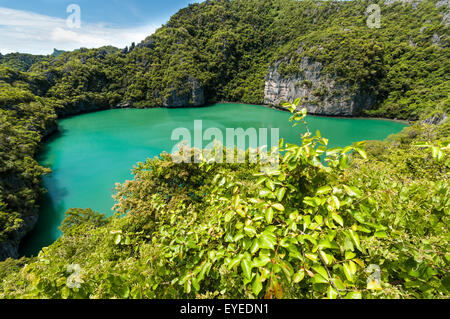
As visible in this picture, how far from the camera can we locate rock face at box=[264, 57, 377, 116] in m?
45.8

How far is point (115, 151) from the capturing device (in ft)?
92.4

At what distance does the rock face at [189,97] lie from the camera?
58.0m

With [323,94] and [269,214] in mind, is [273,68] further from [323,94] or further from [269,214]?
[269,214]

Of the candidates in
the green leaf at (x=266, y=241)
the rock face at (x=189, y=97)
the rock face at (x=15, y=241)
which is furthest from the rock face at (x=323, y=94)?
the green leaf at (x=266, y=241)

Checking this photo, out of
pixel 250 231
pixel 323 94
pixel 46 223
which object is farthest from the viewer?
pixel 323 94

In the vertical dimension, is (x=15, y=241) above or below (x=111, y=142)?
below

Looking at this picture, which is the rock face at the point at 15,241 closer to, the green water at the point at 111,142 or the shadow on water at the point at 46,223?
the shadow on water at the point at 46,223

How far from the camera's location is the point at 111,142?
3169 cm

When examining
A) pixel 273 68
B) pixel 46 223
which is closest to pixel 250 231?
pixel 46 223

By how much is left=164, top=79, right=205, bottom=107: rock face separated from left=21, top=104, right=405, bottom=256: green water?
12.7 feet

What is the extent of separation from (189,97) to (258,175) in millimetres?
62642

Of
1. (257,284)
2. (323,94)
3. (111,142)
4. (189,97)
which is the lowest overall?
(111,142)

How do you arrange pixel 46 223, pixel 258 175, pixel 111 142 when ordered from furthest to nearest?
pixel 111 142 → pixel 46 223 → pixel 258 175

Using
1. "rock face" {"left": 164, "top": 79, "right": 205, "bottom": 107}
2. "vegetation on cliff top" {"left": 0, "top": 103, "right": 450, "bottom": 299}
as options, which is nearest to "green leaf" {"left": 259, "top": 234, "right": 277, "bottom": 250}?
"vegetation on cliff top" {"left": 0, "top": 103, "right": 450, "bottom": 299}
